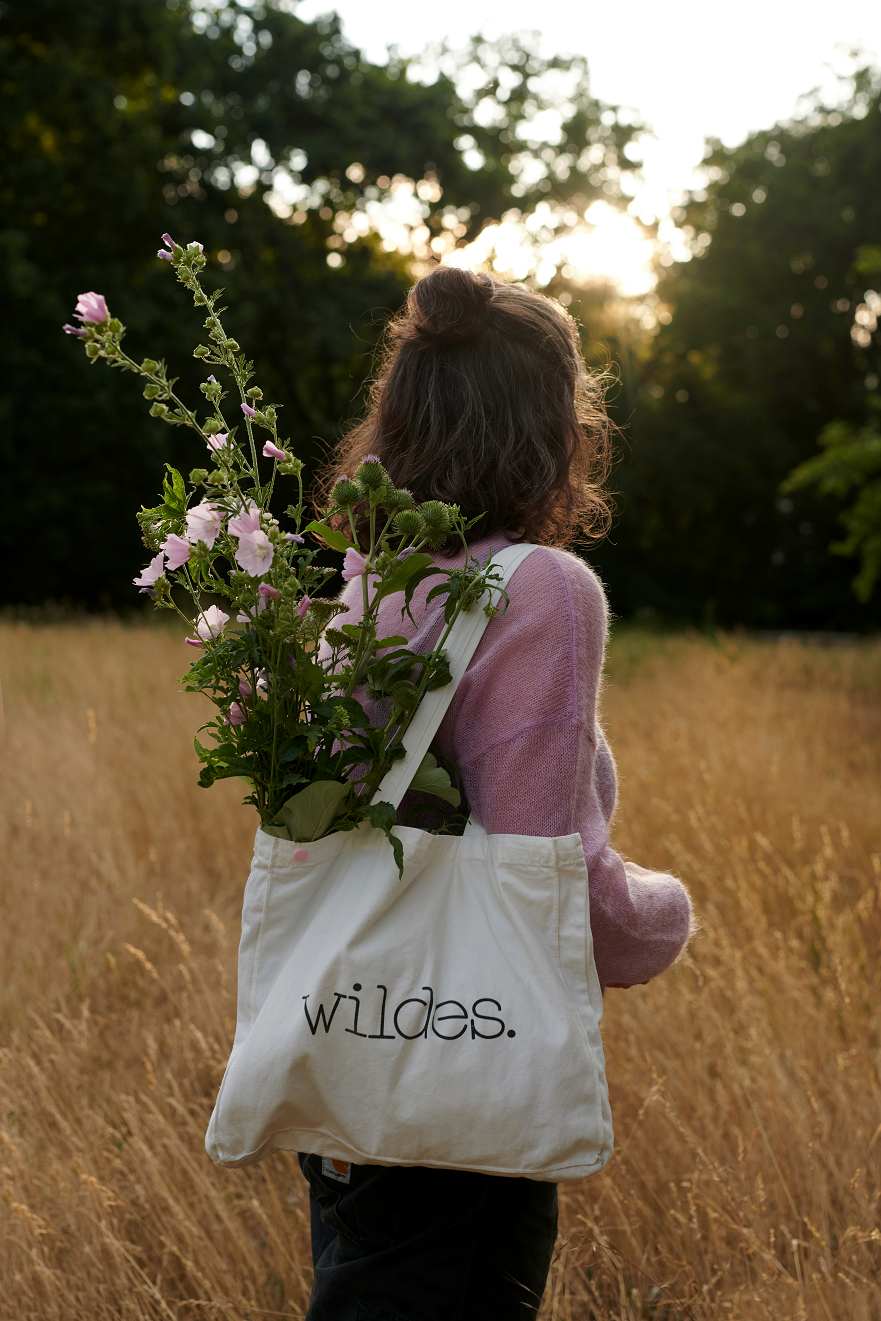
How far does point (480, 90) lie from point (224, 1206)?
22.9 meters

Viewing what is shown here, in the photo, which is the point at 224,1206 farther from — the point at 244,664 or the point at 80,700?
the point at 80,700

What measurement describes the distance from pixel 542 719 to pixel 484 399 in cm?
44

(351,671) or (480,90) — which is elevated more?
(480,90)

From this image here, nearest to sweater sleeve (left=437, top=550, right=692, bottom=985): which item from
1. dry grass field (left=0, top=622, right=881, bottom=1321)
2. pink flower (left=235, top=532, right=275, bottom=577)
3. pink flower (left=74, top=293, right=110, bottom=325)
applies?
pink flower (left=235, top=532, right=275, bottom=577)

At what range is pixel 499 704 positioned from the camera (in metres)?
1.10

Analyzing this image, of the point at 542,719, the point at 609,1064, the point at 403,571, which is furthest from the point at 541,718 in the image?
the point at 609,1064

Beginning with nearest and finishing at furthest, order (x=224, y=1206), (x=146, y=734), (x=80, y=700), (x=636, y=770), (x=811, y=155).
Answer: (x=224, y=1206), (x=636, y=770), (x=146, y=734), (x=80, y=700), (x=811, y=155)

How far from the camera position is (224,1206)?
6.40ft

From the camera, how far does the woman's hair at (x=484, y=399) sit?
1.23m

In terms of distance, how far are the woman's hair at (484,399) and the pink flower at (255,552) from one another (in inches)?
13.2

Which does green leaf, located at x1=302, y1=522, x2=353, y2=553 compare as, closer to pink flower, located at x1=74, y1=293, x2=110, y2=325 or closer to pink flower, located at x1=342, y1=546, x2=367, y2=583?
pink flower, located at x1=342, y1=546, x2=367, y2=583

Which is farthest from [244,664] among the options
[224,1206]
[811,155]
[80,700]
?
[811,155]

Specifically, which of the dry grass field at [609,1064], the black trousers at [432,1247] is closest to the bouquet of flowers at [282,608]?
the black trousers at [432,1247]

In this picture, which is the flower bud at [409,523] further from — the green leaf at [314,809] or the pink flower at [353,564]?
the green leaf at [314,809]
